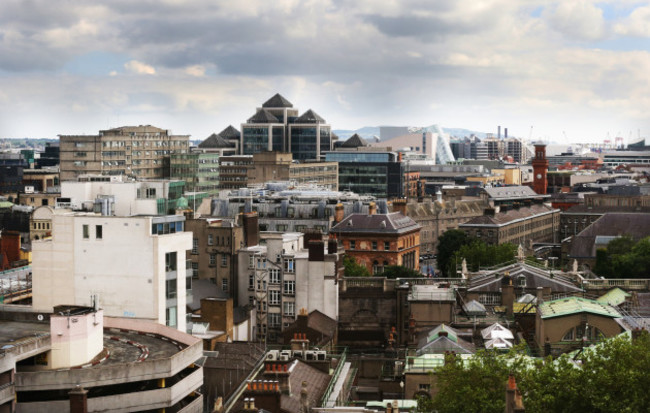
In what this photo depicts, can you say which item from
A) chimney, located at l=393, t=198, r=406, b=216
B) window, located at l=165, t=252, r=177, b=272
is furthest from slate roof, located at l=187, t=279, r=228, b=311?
chimney, located at l=393, t=198, r=406, b=216

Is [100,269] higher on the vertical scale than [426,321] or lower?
higher

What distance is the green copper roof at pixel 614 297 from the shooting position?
91500mm

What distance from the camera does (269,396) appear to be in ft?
183

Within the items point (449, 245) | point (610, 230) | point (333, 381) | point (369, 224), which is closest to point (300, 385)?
point (333, 381)

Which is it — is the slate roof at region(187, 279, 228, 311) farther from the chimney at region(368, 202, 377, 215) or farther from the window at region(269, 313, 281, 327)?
the chimney at region(368, 202, 377, 215)

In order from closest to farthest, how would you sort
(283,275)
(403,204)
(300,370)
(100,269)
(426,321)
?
(300,370)
(100,269)
(426,321)
(283,275)
(403,204)

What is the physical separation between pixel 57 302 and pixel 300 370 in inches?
725

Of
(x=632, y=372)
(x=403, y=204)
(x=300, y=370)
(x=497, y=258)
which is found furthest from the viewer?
(x=403, y=204)

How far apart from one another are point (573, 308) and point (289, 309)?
93.9ft

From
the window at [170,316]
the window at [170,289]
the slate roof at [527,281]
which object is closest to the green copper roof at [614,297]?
the slate roof at [527,281]

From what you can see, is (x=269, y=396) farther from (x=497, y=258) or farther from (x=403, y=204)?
(x=403, y=204)

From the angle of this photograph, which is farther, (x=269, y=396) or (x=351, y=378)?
(x=351, y=378)

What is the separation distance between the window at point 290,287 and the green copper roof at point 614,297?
85.6 ft

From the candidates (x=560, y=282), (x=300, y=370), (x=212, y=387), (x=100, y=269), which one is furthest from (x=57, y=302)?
(x=560, y=282)
